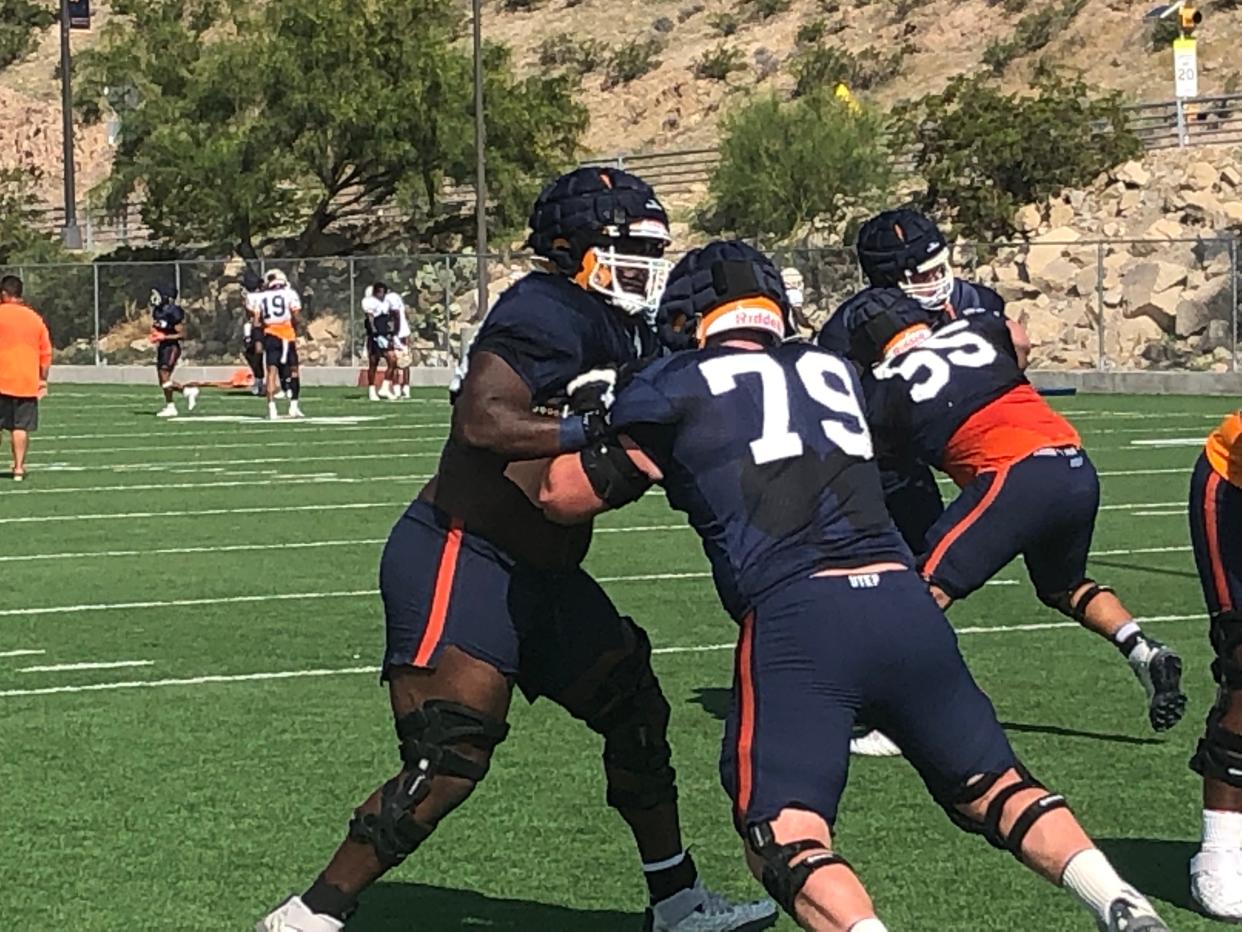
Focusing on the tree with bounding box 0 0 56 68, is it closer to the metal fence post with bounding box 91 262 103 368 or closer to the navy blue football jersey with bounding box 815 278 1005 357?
the metal fence post with bounding box 91 262 103 368

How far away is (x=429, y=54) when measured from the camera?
47781 mm

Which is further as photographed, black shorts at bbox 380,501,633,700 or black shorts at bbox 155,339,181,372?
black shorts at bbox 155,339,181,372

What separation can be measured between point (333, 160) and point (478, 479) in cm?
4357

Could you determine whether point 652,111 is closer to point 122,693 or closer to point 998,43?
point 998,43

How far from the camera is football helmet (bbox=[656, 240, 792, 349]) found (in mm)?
4793

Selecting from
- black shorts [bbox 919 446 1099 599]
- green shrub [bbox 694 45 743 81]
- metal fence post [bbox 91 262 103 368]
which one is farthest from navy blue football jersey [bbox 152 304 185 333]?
green shrub [bbox 694 45 743 81]

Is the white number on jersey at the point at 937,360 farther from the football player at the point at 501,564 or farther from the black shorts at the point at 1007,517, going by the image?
the football player at the point at 501,564

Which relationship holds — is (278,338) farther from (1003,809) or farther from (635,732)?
(1003,809)

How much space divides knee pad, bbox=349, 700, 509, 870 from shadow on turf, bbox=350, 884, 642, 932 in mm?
688

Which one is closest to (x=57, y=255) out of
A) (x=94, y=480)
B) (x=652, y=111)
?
(x=652, y=111)

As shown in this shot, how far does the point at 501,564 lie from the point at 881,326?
2300 mm

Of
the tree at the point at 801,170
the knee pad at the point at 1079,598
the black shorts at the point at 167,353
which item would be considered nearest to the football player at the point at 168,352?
the black shorts at the point at 167,353

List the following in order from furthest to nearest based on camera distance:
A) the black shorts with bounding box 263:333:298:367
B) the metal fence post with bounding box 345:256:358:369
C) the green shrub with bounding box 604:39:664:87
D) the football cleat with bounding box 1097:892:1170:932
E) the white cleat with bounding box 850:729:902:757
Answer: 1. the green shrub with bounding box 604:39:664:87
2. the metal fence post with bounding box 345:256:358:369
3. the black shorts with bounding box 263:333:298:367
4. the white cleat with bounding box 850:729:902:757
5. the football cleat with bounding box 1097:892:1170:932

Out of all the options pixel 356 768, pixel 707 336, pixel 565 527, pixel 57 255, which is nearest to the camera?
pixel 707 336
